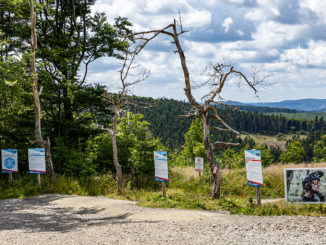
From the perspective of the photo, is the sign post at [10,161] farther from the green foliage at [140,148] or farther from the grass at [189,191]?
the green foliage at [140,148]

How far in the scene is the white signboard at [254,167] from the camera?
34.0 feet

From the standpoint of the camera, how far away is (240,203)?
11.2 metres

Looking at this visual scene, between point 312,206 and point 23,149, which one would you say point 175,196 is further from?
point 23,149

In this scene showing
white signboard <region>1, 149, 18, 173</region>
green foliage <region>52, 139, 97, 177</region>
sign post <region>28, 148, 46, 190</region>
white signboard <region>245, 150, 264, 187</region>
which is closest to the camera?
white signboard <region>245, 150, 264, 187</region>

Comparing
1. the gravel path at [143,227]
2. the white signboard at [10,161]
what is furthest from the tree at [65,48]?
the gravel path at [143,227]

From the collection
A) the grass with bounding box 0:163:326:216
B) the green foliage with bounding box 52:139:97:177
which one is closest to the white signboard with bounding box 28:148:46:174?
the grass with bounding box 0:163:326:216

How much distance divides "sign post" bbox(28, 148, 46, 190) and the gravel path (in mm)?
3816

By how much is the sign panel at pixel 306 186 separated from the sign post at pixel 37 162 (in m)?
10.1

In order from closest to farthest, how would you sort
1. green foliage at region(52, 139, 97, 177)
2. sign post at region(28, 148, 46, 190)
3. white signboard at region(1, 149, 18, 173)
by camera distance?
sign post at region(28, 148, 46, 190), white signboard at region(1, 149, 18, 173), green foliage at region(52, 139, 97, 177)

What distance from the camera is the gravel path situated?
6.36m

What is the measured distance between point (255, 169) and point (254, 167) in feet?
0.23

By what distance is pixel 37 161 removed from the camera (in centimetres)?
1457

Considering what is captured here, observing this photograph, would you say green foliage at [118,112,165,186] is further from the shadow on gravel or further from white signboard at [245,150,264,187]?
white signboard at [245,150,264,187]

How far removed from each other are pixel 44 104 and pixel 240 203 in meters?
14.3
